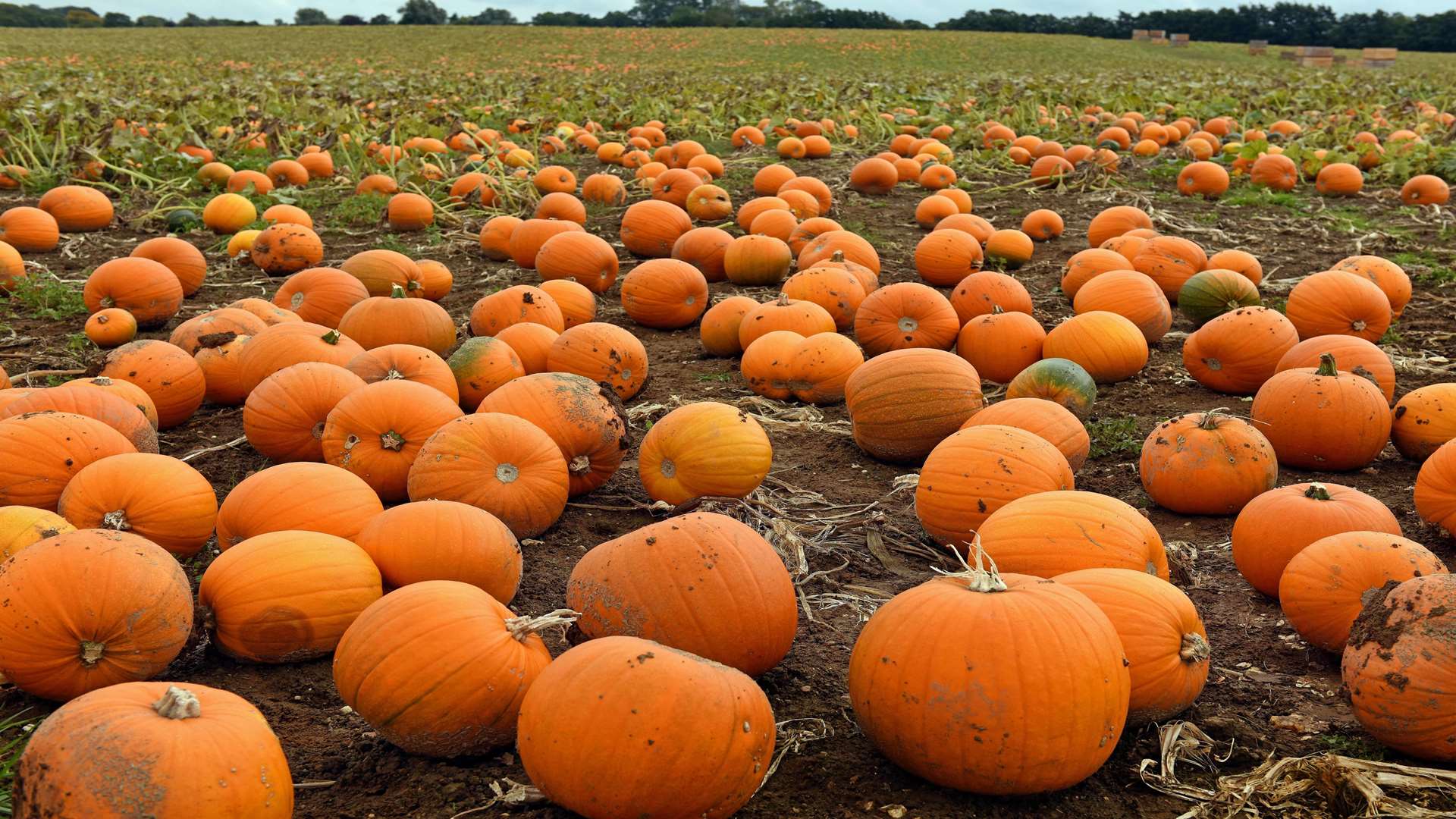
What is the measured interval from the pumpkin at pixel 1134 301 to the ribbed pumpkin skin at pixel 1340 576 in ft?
10.6

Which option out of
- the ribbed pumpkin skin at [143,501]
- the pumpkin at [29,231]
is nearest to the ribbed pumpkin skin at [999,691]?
the ribbed pumpkin skin at [143,501]

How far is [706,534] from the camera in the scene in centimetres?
332

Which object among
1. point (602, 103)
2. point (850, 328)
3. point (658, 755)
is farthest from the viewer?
point (602, 103)

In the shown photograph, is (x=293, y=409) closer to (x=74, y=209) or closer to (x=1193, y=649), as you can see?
(x=1193, y=649)

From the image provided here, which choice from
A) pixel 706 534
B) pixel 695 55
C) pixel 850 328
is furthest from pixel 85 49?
pixel 706 534

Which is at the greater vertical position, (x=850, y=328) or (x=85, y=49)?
(x=85, y=49)

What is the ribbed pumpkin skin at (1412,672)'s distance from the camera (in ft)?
9.01

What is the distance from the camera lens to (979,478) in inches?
162

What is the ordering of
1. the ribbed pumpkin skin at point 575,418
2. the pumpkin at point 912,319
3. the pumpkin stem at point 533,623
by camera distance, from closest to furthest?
the pumpkin stem at point 533,623, the ribbed pumpkin skin at point 575,418, the pumpkin at point 912,319

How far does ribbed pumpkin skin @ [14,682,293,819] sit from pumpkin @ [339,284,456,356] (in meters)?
3.85

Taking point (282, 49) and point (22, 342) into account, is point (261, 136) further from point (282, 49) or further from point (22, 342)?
point (282, 49)

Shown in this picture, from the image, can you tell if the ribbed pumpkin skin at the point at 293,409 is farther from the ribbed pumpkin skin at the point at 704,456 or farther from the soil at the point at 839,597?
the ribbed pumpkin skin at the point at 704,456

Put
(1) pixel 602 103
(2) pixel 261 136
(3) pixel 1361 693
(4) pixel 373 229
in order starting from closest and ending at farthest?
(3) pixel 1361 693 → (4) pixel 373 229 → (2) pixel 261 136 → (1) pixel 602 103

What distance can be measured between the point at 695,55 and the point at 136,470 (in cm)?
3661
